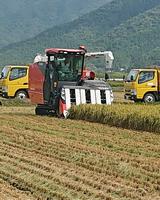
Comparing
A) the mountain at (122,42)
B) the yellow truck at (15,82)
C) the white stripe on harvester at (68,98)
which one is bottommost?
the white stripe on harvester at (68,98)

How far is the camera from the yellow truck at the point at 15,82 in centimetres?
2804

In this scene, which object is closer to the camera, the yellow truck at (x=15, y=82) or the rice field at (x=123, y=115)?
the rice field at (x=123, y=115)

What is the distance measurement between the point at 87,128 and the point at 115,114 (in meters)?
1.52

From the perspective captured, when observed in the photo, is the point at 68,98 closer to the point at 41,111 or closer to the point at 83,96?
the point at 83,96

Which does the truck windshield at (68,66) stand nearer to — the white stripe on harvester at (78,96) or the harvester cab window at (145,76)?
the white stripe on harvester at (78,96)

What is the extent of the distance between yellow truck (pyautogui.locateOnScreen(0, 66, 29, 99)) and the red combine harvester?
22.5ft

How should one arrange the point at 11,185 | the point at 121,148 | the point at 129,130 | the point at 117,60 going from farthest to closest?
1. the point at 117,60
2. the point at 129,130
3. the point at 121,148
4. the point at 11,185

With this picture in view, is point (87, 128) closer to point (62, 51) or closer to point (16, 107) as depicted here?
point (62, 51)

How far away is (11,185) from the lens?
820cm

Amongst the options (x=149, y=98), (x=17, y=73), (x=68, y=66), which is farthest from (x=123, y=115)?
(x=17, y=73)

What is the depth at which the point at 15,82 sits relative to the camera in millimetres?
28016

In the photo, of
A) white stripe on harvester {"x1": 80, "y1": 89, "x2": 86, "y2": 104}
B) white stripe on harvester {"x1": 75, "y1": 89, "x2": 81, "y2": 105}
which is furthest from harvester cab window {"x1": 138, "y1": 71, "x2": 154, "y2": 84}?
white stripe on harvester {"x1": 75, "y1": 89, "x2": 81, "y2": 105}

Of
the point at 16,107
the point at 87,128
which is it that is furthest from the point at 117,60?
the point at 87,128

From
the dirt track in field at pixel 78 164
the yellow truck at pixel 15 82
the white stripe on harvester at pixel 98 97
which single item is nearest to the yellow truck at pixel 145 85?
the yellow truck at pixel 15 82
